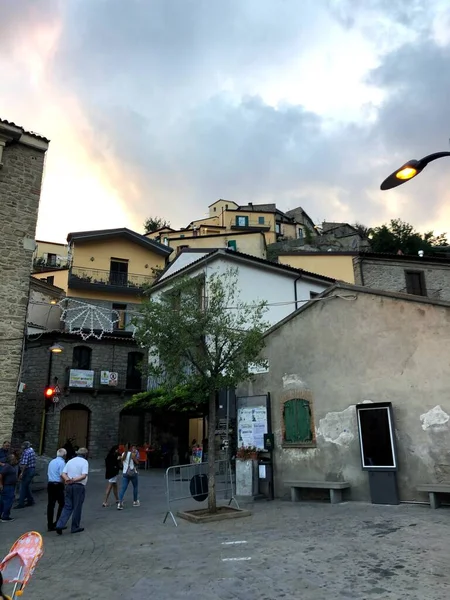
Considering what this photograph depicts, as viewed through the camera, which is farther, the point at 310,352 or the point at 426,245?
the point at 426,245

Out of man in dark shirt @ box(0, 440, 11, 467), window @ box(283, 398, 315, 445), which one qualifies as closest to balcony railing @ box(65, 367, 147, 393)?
man in dark shirt @ box(0, 440, 11, 467)

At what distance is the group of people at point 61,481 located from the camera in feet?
29.6

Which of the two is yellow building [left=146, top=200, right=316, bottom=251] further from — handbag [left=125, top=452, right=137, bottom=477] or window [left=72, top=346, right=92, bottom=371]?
handbag [left=125, top=452, right=137, bottom=477]

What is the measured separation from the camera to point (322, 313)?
39.4 ft

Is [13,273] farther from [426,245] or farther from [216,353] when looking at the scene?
[426,245]

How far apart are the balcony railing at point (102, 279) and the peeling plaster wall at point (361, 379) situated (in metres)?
20.5

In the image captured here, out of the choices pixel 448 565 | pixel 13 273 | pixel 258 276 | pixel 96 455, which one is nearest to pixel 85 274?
pixel 96 455

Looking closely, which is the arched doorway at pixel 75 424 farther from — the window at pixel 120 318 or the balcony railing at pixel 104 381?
the window at pixel 120 318

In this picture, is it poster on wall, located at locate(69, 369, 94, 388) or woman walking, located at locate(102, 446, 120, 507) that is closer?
woman walking, located at locate(102, 446, 120, 507)

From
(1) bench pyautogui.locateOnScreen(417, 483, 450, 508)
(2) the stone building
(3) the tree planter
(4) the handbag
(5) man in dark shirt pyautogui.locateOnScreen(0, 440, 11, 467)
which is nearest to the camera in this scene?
(1) bench pyautogui.locateOnScreen(417, 483, 450, 508)

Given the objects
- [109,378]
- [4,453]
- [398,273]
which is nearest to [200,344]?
[4,453]

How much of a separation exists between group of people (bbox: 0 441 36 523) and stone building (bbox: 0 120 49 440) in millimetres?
1131

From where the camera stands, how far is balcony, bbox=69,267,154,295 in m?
31.9

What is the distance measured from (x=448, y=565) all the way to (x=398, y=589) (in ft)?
3.42
